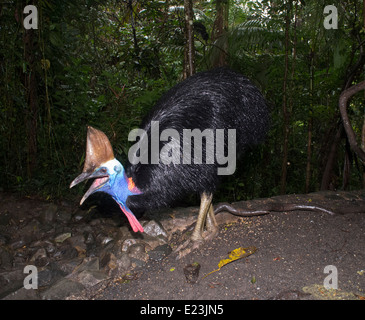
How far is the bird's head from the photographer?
200 cm

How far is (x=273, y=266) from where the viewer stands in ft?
7.45

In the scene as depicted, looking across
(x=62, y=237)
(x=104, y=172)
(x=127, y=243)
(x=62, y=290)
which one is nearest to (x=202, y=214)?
(x=127, y=243)

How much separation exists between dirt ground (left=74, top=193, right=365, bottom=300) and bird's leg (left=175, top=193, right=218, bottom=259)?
0.06m

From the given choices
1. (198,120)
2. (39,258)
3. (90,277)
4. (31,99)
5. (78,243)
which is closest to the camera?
(198,120)

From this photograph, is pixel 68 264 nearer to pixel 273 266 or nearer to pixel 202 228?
pixel 202 228

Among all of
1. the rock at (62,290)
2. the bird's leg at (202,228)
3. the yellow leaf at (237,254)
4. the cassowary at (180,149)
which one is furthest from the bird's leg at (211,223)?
the rock at (62,290)

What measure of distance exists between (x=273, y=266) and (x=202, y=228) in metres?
0.69

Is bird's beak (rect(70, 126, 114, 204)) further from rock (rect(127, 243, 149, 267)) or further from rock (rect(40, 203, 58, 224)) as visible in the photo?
rock (rect(40, 203, 58, 224))

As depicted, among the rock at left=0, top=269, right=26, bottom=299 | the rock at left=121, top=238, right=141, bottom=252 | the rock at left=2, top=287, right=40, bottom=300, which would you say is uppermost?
the rock at left=121, top=238, right=141, bottom=252

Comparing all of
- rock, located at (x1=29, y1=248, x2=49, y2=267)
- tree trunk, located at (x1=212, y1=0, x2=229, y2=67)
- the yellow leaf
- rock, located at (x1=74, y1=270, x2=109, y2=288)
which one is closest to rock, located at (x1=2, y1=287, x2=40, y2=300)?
rock, located at (x1=74, y1=270, x2=109, y2=288)

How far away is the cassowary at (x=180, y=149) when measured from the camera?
6.93 ft

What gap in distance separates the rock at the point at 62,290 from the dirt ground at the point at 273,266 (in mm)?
136
